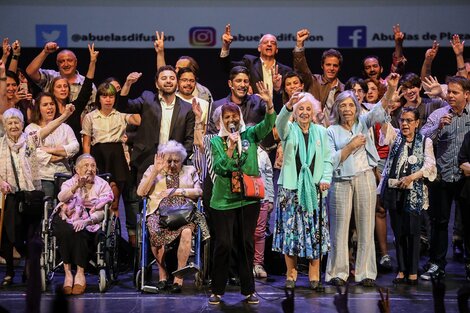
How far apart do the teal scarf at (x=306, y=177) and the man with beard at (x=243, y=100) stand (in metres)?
0.55

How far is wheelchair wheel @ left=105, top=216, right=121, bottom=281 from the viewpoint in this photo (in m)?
6.05

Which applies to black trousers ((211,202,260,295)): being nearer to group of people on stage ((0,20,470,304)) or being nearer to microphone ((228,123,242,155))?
group of people on stage ((0,20,470,304))

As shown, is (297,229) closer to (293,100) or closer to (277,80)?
(293,100)

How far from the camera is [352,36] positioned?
34.9 ft

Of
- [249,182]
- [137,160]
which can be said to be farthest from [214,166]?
[137,160]

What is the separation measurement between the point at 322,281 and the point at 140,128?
1.96 m

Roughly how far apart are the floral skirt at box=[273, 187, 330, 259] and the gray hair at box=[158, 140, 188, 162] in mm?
801

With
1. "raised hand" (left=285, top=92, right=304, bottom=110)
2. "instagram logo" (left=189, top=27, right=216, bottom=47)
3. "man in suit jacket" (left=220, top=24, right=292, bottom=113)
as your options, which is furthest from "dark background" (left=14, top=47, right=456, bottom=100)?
"raised hand" (left=285, top=92, right=304, bottom=110)

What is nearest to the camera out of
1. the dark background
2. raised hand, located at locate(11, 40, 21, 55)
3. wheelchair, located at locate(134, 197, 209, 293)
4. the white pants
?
wheelchair, located at locate(134, 197, 209, 293)

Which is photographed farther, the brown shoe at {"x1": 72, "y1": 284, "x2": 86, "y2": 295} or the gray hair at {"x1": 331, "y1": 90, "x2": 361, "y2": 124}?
the gray hair at {"x1": 331, "y1": 90, "x2": 361, "y2": 124}

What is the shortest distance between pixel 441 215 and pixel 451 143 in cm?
58

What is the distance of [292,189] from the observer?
5918 mm

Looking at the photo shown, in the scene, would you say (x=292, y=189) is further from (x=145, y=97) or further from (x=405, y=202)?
(x=145, y=97)

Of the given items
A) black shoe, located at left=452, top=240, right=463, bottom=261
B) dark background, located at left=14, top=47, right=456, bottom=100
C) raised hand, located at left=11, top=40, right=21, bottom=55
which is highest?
dark background, located at left=14, top=47, right=456, bottom=100
